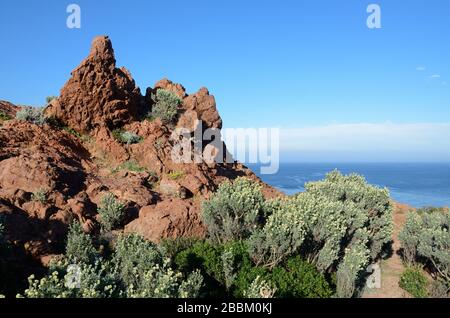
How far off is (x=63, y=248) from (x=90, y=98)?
10.4 meters

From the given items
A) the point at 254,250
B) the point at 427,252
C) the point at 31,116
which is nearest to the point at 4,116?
the point at 31,116

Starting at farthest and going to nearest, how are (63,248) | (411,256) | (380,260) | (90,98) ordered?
(90,98)
(380,260)
(411,256)
(63,248)

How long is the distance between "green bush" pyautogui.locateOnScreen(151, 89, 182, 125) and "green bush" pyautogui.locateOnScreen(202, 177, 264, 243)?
405 inches

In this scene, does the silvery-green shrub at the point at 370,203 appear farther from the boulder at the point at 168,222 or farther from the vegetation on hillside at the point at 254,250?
the boulder at the point at 168,222

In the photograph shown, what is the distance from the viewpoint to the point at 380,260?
55.1 ft

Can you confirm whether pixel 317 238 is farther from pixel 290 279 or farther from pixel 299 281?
pixel 290 279

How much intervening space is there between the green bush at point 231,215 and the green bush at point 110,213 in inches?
115

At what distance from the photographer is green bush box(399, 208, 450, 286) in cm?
1373

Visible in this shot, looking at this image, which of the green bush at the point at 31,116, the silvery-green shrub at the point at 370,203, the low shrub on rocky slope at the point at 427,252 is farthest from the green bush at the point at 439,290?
the green bush at the point at 31,116

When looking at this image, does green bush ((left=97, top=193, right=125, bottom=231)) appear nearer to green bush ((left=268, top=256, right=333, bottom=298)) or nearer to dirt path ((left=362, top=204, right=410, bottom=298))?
green bush ((left=268, top=256, right=333, bottom=298))

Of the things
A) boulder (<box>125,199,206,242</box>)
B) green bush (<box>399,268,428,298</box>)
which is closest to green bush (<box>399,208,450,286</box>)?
green bush (<box>399,268,428,298</box>)

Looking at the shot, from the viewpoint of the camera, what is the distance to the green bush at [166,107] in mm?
22109
